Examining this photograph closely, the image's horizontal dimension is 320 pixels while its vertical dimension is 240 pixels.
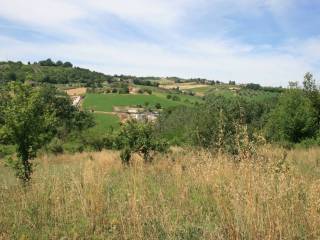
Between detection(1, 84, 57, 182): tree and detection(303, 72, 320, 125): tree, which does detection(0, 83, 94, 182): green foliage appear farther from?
detection(303, 72, 320, 125): tree

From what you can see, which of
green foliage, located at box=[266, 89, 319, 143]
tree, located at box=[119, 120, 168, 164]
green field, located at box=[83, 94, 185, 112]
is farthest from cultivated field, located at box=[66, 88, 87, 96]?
tree, located at box=[119, 120, 168, 164]

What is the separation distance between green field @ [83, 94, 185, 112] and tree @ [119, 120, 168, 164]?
49610 millimetres

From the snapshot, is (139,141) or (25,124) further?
(139,141)

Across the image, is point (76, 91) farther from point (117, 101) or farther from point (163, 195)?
point (163, 195)

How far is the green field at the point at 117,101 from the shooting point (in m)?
67.6

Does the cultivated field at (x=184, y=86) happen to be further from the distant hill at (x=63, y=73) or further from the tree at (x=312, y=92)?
the tree at (x=312, y=92)

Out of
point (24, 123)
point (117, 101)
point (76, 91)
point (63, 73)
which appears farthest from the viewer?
point (63, 73)

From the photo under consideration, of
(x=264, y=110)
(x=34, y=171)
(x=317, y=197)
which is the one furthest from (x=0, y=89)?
(x=264, y=110)

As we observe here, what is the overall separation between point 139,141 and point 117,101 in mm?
54762

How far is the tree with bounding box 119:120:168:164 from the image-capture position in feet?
51.9

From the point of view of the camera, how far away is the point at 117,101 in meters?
70.0

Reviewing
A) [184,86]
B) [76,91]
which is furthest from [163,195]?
[184,86]

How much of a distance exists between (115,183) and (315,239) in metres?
5.40

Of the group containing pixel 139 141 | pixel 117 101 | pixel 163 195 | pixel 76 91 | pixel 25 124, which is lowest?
pixel 117 101
